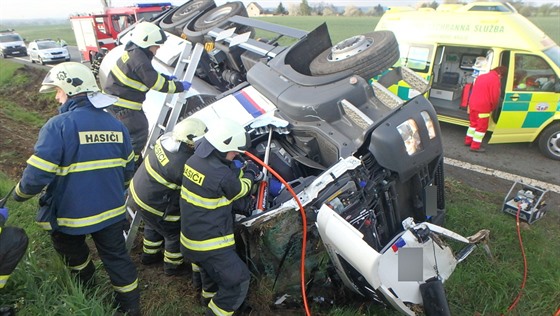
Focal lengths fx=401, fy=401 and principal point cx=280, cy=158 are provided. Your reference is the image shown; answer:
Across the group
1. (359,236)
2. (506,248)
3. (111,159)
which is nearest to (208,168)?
(111,159)

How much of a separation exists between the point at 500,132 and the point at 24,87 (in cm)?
1161

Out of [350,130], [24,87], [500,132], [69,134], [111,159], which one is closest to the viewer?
[69,134]

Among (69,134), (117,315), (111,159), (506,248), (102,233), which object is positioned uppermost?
(69,134)

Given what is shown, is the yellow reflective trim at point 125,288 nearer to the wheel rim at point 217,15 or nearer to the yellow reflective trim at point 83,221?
the yellow reflective trim at point 83,221

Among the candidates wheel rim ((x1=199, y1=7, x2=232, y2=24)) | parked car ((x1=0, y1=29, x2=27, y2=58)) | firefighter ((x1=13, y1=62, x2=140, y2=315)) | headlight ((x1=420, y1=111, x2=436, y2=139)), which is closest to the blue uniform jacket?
firefighter ((x1=13, y1=62, x2=140, y2=315))

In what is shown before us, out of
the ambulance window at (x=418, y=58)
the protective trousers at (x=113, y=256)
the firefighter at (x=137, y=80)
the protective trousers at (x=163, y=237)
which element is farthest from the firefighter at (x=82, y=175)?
the ambulance window at (x=418, y=58)

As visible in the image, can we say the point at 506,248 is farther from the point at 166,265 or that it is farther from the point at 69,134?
the point at 69,134

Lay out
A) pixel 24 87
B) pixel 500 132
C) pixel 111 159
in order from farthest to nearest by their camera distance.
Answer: pixel 24 87 < pixel 500 132 < pixel 111 159

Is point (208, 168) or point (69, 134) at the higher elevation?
point (69, 134)

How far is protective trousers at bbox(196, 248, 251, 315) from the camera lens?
100.0 inches

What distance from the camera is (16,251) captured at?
217 centimetres

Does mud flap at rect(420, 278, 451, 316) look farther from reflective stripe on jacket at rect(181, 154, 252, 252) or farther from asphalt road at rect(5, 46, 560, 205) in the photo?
asphalt road at rect(5, 46, 560, 205)

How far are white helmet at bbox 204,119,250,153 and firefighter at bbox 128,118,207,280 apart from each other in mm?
324

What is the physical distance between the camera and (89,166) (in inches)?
95.8
